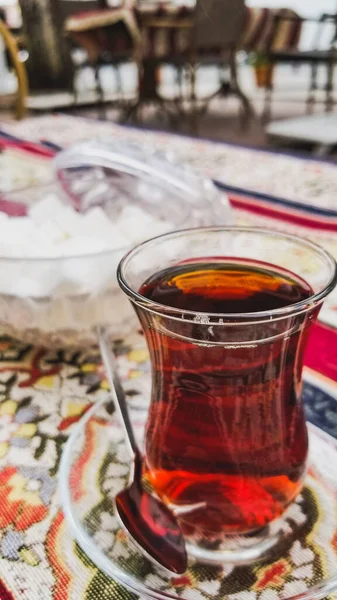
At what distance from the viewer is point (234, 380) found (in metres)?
0.23

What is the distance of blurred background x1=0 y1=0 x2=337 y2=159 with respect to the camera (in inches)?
110

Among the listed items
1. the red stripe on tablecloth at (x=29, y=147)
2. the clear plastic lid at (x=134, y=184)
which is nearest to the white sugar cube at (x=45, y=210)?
the clear plastic lid at (x=134, y=184)

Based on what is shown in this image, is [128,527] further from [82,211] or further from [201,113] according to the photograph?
[201,113]

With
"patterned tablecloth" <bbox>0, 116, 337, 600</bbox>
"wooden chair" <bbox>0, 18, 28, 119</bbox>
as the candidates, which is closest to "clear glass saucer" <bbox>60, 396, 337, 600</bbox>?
"patterned tablecloth" <bbox>0, 116, 337, 600</bbox>

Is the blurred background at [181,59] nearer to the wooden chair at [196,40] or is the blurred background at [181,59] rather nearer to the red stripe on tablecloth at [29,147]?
the wooden chair at [196,40]

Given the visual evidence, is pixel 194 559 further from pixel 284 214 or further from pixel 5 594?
pixel 284 214

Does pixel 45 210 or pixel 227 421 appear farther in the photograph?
pixel 45 210

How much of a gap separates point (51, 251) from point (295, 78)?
6.07m

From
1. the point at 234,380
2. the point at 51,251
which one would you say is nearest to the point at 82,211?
the point at 51,251

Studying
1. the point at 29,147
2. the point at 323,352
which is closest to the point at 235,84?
the point at 29,147

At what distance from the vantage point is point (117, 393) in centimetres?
31

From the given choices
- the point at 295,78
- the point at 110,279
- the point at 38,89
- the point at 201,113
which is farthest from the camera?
the point at 295,78

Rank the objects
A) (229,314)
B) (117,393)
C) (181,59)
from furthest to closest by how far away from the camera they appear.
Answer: (181,59) < (117,393) < (229,314)

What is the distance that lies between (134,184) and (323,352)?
205 millimetres
